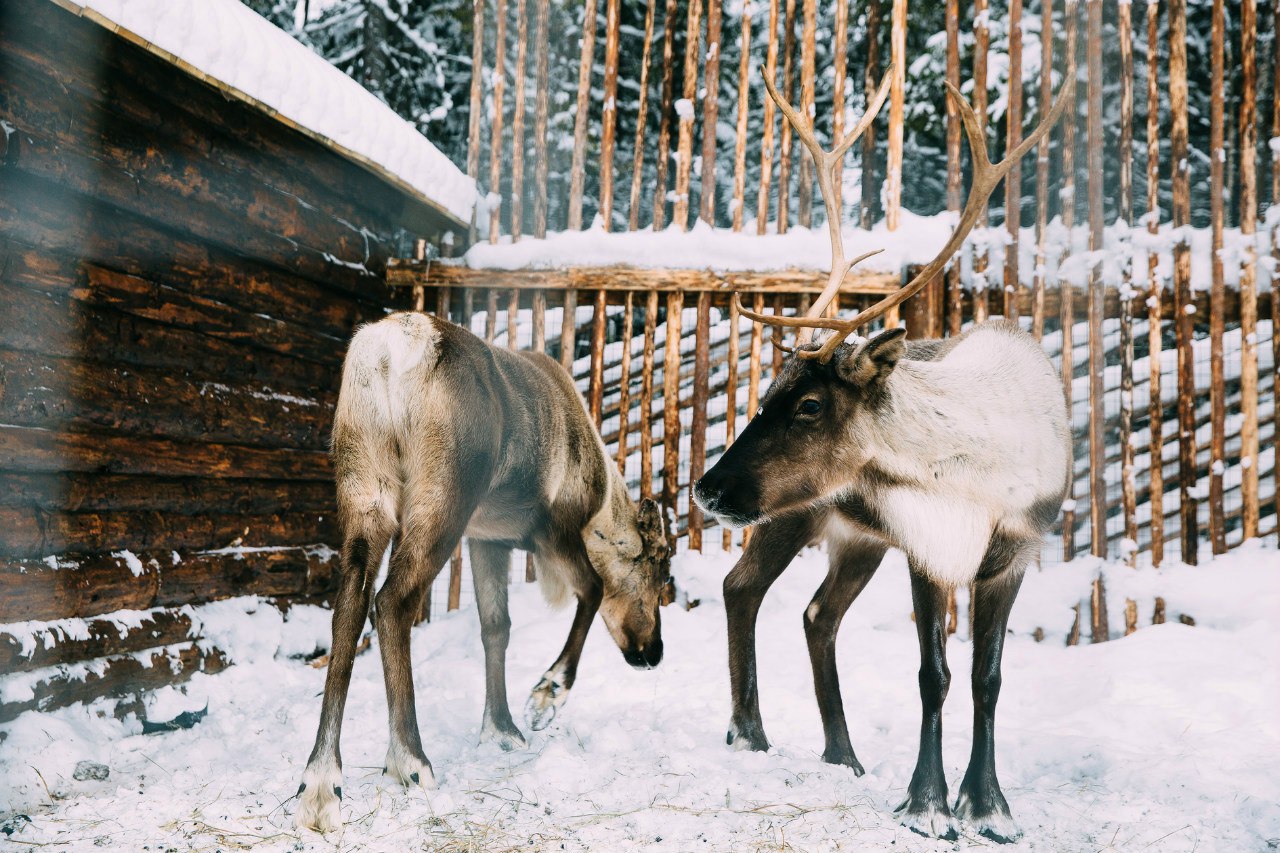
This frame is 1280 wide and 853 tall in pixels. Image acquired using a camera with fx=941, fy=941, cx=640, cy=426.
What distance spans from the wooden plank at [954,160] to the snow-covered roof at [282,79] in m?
2.89

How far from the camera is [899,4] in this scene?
220 inches

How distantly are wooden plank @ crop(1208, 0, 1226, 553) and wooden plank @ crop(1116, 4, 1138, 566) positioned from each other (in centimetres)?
38

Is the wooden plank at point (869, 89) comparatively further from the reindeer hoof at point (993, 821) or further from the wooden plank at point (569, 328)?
the reindeer hoof at point (993, 821)

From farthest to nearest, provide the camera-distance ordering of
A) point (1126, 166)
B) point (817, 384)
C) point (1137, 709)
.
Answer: point (1126, 166) → point (1137, 709) → point (817, 384)

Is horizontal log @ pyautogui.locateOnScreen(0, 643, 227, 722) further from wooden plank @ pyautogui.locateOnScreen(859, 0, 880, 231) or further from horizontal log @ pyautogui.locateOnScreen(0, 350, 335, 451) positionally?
wooden plank @ pyautogui.locateOnScreen(859, 0, 880, 231)

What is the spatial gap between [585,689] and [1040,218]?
3.65 metres

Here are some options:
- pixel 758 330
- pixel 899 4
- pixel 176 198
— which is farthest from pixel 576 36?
pixel 176 198

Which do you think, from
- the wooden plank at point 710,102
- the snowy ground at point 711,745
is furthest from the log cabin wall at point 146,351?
the wooden plank at point 710,102

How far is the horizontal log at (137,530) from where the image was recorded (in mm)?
3348

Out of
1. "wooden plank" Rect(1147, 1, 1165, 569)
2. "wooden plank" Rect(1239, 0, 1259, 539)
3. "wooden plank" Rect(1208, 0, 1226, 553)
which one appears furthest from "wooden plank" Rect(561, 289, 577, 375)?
"wooden plank" Rect(1239, 0, 1259, 539)

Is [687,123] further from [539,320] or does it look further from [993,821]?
[993,821]

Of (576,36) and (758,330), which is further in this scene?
(576,36)

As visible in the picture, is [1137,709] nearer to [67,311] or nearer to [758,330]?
[758,330]

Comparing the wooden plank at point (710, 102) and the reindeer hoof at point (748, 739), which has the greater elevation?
the wooden plank at point (710, 102)
